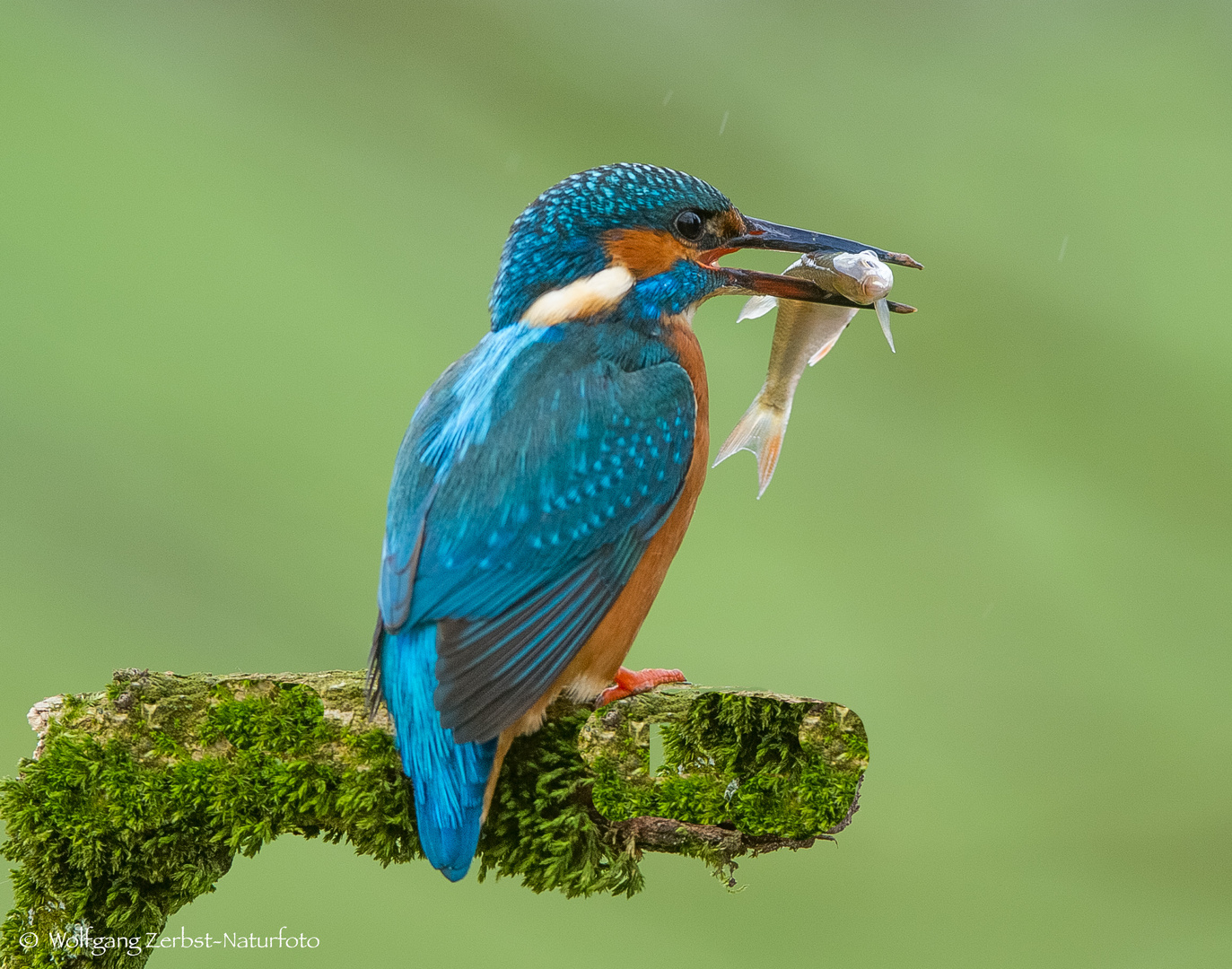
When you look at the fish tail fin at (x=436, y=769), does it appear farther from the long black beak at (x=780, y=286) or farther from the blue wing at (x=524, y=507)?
the long black beak at (x=780, y=286)

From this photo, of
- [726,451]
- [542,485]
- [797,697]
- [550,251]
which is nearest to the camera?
[797,697]

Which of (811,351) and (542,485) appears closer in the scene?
(542,485)

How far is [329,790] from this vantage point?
222cm

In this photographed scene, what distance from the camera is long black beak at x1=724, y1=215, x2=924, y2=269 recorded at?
266 centimetres

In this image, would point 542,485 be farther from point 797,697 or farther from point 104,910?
point 104,910

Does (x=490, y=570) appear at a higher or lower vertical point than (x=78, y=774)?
higher

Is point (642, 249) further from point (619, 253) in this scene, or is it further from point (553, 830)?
point (553, 830)

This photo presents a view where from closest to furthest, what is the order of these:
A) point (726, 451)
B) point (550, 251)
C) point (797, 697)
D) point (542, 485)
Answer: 1. point (797, 697)
2. point (542, 485)
3. point (550, 251)
4. point (726, 451)

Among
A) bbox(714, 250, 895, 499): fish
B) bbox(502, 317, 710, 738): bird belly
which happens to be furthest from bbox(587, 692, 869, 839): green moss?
bbox(714, 250, 895, 499): fish

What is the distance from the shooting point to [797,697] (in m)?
2.12

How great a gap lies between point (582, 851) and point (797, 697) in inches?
19.1

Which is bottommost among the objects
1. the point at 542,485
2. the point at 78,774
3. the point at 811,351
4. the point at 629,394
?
the point at 78,774

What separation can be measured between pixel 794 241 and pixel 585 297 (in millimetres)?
529

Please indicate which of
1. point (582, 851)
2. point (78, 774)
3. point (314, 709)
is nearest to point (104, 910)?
point (78, 774)
